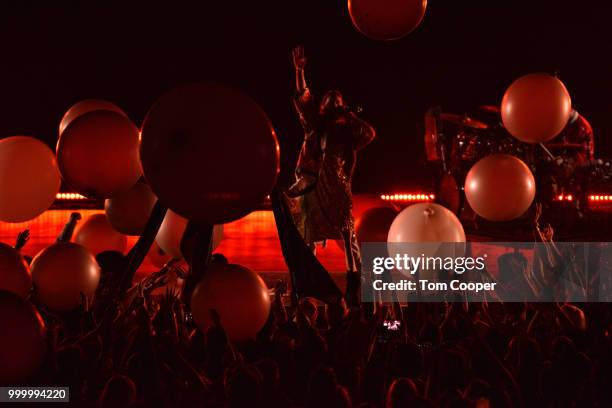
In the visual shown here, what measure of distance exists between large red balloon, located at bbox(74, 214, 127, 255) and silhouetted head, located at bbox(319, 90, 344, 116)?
48.0 inches

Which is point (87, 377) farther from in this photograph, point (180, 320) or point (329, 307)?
point (329, 307)

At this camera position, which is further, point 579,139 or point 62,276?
point 579,139

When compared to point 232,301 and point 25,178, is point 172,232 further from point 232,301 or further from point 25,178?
point 232,301

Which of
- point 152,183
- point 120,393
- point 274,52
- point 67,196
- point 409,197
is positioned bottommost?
point 120,393

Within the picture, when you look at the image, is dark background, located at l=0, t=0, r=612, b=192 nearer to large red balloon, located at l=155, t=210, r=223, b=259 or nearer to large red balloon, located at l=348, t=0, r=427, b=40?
large red balloon, located at l=155, t=210, r=223, b=259

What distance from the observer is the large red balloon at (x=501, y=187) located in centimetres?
280

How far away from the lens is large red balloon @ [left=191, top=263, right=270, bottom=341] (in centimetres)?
164

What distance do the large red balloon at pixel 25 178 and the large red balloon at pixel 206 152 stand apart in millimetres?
957

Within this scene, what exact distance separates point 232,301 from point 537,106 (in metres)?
1.99

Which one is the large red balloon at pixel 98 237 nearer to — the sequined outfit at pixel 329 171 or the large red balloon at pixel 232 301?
the sequined outfit at pixel 329 171

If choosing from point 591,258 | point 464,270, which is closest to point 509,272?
point 591,258

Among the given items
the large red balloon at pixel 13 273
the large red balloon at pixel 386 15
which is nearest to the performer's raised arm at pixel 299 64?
the large red balloon at pixel 386 15

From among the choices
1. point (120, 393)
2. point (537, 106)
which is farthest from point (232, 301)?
point (537, 106)

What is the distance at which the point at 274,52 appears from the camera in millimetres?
6742
